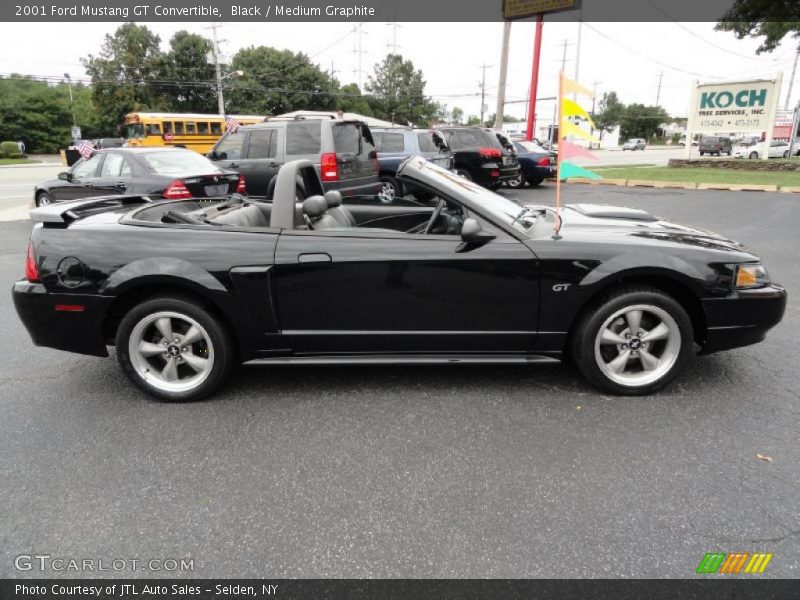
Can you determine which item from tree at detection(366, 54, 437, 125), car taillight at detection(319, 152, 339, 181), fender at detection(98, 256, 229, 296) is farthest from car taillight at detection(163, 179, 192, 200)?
tree at detection(366, 54, 437, 125)

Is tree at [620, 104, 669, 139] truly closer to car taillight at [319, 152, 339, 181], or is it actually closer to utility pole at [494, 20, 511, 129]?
utility pole at [494, 20, 511, 129]

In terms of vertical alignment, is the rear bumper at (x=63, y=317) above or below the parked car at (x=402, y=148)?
below

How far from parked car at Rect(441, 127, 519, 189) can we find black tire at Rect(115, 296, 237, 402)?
35.9 ft

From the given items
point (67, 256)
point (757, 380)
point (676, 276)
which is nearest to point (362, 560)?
point (676, 276)

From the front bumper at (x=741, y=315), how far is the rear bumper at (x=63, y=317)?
12.1 feet

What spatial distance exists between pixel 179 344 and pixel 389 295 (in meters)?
1.36

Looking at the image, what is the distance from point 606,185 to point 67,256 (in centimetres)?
1739

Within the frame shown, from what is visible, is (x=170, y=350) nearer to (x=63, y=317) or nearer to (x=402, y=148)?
(x=63, y=317)

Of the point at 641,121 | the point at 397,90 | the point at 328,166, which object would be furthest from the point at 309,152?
the point at 641,121

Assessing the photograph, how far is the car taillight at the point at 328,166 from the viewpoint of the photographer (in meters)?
8.92

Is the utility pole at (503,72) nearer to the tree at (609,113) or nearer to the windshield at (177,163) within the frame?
the windshield at (177,163)

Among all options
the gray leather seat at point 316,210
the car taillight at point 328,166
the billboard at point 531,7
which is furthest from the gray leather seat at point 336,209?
the billboard at point 531,7

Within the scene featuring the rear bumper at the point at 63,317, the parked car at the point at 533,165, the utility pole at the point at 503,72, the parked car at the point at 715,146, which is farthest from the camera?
the parked car at the point at 715,146

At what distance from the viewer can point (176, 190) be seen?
27.6 feet
